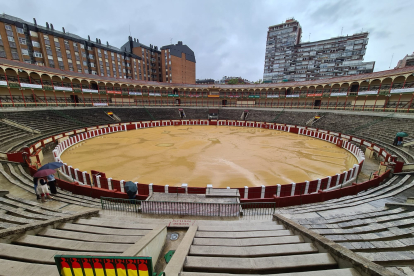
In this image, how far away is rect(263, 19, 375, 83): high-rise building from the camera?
61.7 m

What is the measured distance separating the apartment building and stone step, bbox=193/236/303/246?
2820 inches

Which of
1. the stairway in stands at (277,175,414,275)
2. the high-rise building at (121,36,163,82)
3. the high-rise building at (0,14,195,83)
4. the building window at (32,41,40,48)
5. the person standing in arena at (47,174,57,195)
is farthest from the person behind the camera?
the high-rise building at (121,36,163,82)

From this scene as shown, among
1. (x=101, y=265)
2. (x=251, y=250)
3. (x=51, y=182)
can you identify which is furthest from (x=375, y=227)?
(x=51, y=182)

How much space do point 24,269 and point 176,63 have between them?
74.5 meters

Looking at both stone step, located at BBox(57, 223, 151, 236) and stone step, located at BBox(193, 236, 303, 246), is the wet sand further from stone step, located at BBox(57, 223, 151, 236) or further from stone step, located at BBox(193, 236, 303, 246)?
stone step, located at BBox(193, 236, 303, 246)

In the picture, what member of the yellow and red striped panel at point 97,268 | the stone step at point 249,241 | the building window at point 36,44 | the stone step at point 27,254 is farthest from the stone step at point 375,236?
the building window at point 36,44

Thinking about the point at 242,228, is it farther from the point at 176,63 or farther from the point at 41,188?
the point at 176,63

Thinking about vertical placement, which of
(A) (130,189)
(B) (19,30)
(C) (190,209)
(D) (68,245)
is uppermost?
(B) (19,30)

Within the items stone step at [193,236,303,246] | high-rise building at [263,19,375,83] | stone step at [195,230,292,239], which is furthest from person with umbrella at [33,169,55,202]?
high-rise building at [263,19,375,83]

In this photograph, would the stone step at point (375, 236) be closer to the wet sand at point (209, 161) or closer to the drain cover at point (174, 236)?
the drain cover at point (174, 236)

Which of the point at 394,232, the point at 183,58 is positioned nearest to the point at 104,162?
the point at 394,232

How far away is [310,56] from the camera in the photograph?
70.2 m

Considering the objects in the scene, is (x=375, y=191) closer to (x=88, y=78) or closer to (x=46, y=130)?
(x=46, y=130)

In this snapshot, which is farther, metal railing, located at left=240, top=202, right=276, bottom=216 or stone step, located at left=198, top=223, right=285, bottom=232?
metal railing, located at left=240, top=202, right=276, bottom=216
